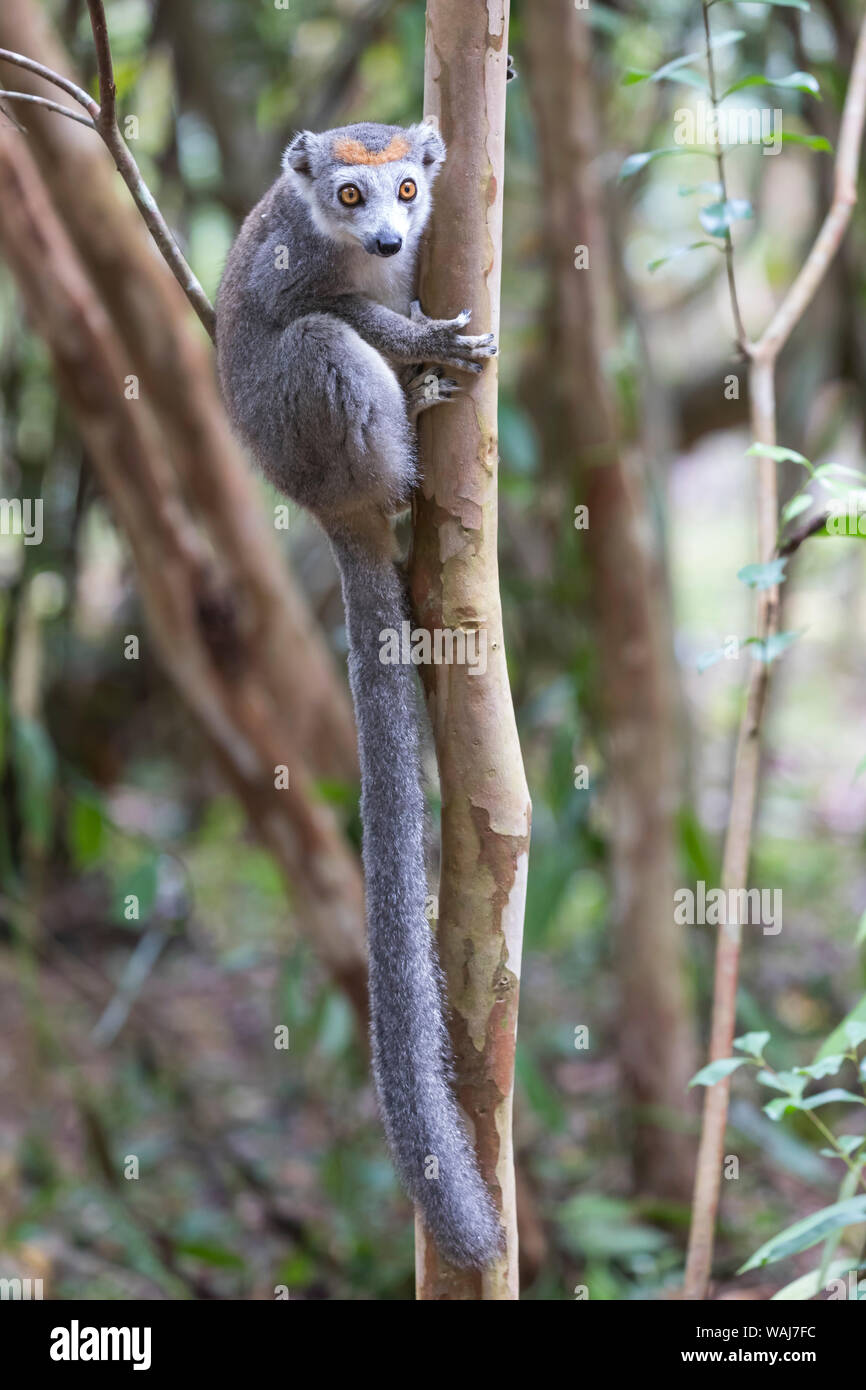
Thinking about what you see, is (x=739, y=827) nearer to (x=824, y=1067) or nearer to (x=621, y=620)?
(x=824, y=1067)

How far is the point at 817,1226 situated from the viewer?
6.43 ft

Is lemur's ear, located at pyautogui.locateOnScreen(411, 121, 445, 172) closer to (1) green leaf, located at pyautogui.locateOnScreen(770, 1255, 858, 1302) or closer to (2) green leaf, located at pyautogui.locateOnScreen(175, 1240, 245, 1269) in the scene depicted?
(1) green leaf, located at pyautogui.locateOnScreen(770, 1255, 858, 1302)

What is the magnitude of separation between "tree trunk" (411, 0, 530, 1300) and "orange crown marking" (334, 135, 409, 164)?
615 mm

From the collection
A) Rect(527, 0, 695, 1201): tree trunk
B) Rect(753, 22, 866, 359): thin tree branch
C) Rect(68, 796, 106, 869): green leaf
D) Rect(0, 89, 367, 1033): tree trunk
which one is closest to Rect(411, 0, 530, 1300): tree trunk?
Rect(753, 22, 866, 359): thin tree branch

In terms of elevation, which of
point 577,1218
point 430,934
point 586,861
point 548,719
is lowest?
point 577,1218

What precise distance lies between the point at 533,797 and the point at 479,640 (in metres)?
3.78

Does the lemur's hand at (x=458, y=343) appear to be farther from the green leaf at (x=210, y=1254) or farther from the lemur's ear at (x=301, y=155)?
the green leaf at (x=210, y=1254)

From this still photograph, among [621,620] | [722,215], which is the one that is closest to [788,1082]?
[722,215]

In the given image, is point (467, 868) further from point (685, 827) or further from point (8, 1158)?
point (8, 1158)

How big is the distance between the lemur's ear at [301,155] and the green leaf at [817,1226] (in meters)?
2.30

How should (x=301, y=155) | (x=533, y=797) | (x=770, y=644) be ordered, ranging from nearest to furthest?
1. (x=770, y=644)
2. (x=301, y=155)
3. (x=533, y=797)

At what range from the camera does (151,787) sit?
7887mm
